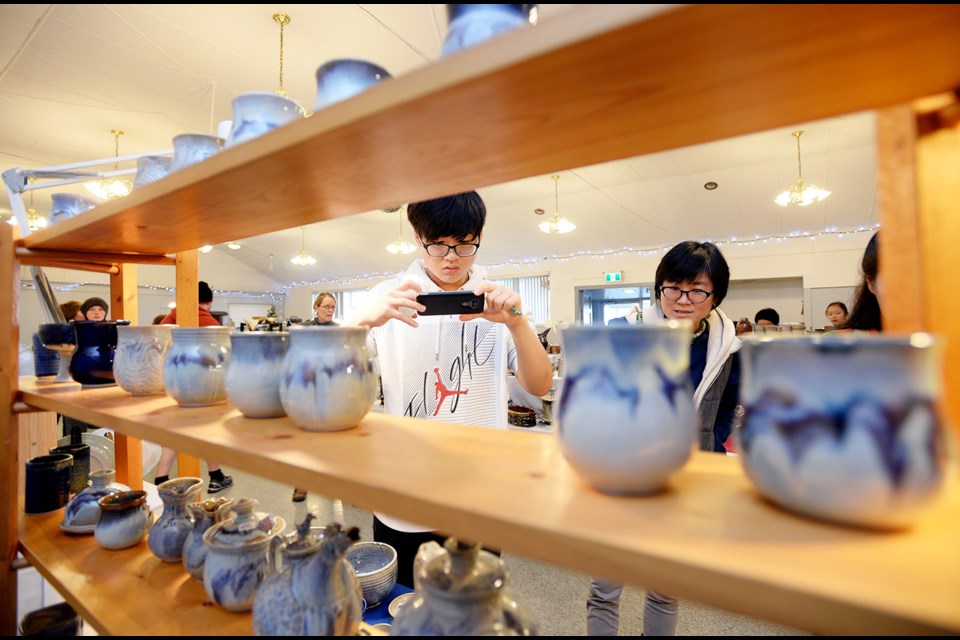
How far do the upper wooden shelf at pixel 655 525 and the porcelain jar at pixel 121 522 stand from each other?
72cm

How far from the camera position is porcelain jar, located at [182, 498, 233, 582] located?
0.97 m

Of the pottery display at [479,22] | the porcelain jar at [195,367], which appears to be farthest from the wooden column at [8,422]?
the pottery display at [479,22]

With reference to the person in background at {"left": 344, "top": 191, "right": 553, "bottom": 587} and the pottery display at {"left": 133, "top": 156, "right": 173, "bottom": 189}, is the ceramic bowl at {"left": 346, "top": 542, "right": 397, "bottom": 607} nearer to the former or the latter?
the person in background at {"left": 344, "top": 191, "right": 553, "bottom": 587}

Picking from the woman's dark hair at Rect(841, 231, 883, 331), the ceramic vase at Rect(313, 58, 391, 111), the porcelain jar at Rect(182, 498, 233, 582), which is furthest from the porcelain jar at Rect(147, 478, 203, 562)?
the woman's dark hair at Rect(841, 231, 883, 331)

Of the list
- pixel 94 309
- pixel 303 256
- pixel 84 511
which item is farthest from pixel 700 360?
pixel 303 256

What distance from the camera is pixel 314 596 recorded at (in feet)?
2.36

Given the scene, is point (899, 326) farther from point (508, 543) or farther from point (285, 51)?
point (285, 51)

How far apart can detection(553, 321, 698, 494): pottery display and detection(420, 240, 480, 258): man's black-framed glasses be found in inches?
35.5

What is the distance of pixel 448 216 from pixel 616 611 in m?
1.55

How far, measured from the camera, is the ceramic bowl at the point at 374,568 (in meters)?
1.11

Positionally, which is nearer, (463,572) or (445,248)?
(463,572)

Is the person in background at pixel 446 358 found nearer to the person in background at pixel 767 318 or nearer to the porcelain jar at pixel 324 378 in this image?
the porcelain jar at pixel 324 378

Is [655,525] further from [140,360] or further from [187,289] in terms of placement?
[187,289]

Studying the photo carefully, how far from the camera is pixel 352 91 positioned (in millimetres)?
588
